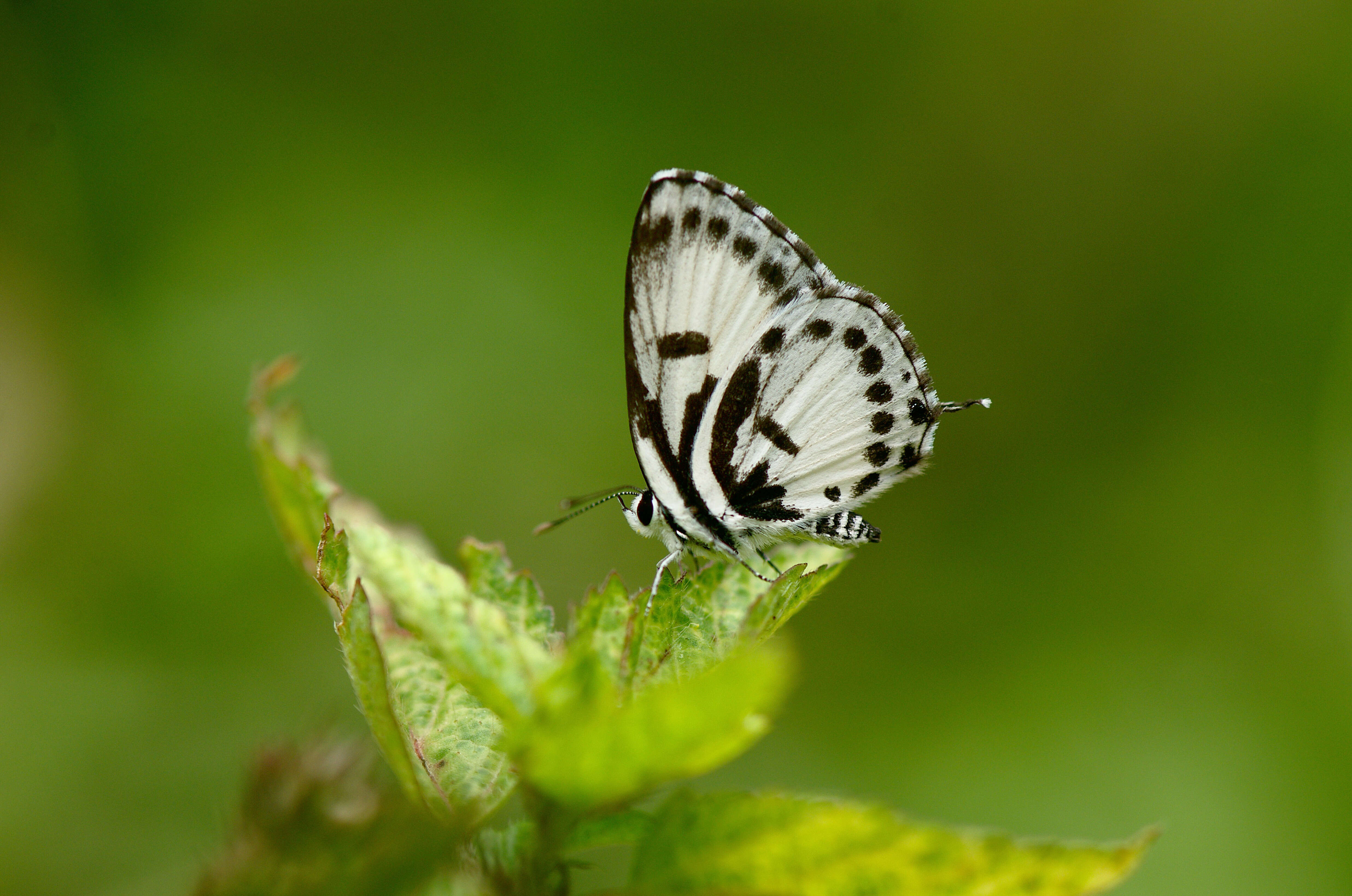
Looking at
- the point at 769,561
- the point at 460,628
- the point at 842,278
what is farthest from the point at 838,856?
the point at 842,278

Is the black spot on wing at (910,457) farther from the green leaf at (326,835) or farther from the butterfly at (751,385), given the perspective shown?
the green leaf at (326,835)

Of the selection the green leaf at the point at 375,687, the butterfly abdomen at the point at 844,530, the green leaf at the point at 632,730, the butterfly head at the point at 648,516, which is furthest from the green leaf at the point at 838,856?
the butterfly abdomen at the point at 844,530

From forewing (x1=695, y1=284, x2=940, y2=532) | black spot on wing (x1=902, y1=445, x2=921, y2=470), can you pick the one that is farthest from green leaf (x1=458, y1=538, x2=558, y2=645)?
black spot on wing (x1=902, y1=445, x2=921, y2=470)

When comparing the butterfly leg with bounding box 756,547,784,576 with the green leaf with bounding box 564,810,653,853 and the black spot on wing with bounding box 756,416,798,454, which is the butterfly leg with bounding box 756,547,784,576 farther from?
the green leaf with bounding box 564,810,653,853

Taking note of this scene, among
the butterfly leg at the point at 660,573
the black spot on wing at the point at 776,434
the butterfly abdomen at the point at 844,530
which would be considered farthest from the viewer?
the butterfly abdomen at the point at 844,530

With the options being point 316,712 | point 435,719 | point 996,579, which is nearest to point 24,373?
point 316,712
